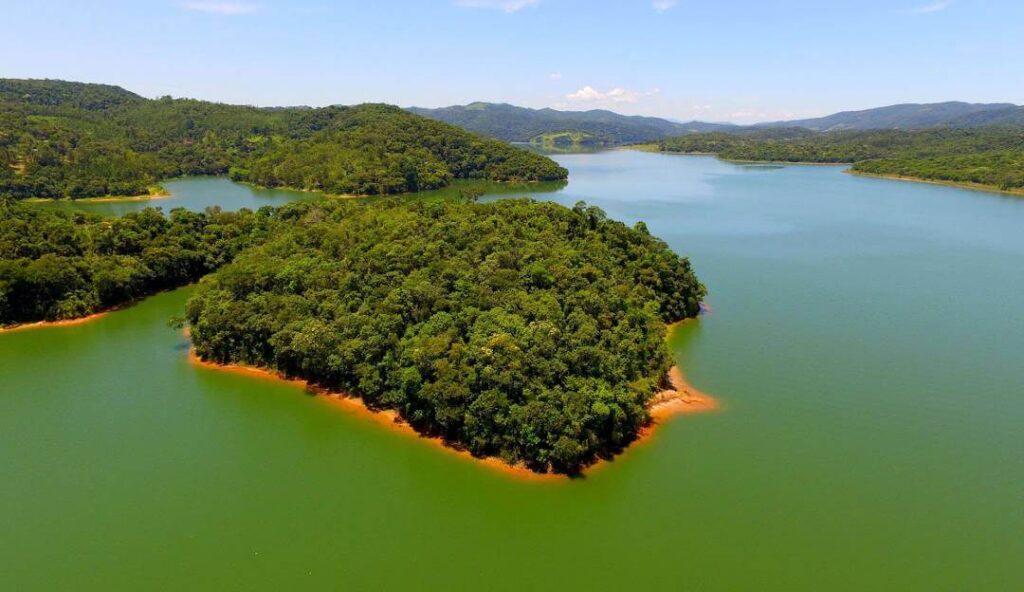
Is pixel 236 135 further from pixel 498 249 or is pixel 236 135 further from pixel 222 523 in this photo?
pixel 222 523

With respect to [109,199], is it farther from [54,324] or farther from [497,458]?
[497,458]

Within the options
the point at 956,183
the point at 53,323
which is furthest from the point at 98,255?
the point at 956,183

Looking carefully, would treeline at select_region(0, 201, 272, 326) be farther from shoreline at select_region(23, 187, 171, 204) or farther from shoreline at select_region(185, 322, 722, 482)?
shoreline at select_region(23, 187, 171, 204)

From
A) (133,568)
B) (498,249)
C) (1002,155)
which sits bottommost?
(133,568)

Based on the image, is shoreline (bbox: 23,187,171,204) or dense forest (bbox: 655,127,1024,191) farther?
dense forest (bbox: 655,127,1024,191)

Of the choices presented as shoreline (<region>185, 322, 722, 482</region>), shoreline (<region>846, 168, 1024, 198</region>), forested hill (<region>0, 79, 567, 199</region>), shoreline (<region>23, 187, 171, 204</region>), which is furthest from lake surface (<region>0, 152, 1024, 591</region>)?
shoreline (<region>846, 168, 1024, 198</region>)

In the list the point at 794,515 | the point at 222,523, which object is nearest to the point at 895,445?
the point at 794,515

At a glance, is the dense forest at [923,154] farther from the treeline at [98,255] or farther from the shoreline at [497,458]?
the treeline at [98,255]
